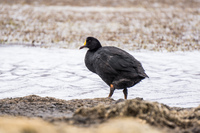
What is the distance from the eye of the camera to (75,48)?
38.7ft

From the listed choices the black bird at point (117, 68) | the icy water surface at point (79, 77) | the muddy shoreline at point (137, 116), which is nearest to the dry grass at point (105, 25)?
the icy water surface at point (79, 77)

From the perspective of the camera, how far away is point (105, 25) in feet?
52.9

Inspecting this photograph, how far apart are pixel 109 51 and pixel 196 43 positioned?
23.9 feet

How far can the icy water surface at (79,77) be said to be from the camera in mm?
6918

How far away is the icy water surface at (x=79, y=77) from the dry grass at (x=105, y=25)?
4.78 feet

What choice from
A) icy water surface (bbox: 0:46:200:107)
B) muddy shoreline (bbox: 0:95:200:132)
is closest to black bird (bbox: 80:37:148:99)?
icy water surface (bbox: 0:46:200:107)

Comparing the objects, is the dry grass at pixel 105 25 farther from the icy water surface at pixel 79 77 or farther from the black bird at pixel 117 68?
the black bird at pixel 117 68

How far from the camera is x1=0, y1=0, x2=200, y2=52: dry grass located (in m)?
12.9

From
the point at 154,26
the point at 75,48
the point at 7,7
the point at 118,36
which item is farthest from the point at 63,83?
the point at 7,7

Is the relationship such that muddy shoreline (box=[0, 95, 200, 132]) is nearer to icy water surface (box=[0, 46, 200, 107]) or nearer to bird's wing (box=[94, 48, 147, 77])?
bird's wing (box=[94, 48, 147, 77])

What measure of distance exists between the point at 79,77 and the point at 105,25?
8064 mm

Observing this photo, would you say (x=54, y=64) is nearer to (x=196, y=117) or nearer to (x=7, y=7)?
(x=196, y=117)

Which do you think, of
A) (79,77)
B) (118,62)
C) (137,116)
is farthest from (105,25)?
(137,116)

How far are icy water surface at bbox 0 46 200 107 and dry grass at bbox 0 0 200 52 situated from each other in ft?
4.78
